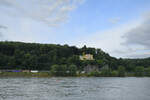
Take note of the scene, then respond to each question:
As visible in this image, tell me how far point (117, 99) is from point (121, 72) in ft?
390

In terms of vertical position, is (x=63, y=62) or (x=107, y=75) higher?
(x=63, y=62)

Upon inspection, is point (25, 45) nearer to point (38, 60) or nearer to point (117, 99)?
point (38, 60)

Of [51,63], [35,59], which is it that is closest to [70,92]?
[35,59]

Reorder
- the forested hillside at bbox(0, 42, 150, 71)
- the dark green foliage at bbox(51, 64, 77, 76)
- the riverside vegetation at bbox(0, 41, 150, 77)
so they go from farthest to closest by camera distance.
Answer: the forested hillside at bbox(0, 42, 150, 71) < the riverside vegetation at bbox(0, 41, 150, 77) < the dark green foliage at bbox(51, 64, 77, 76)

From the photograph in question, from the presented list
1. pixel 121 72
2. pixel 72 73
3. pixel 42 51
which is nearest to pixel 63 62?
pixel 42 51

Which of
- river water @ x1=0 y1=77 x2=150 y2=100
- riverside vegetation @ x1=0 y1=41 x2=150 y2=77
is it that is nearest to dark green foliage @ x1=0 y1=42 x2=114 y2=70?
riverside vegetation @ x1=0 y1=41 x2=150 y2=77

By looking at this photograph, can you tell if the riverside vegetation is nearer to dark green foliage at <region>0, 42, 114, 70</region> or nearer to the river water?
dark green foliage at <region>0, 42, 114, 70</region>

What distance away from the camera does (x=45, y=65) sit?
176 metres

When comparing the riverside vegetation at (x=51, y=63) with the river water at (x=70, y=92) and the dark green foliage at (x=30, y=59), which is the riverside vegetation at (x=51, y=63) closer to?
the dark green foliage at (x=30, y=59)

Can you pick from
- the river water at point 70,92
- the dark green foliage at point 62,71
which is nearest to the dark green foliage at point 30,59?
the dark green foliage at point 62,71

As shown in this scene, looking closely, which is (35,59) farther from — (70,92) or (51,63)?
(70,92)

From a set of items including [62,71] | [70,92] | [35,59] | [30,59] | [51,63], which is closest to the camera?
[70,92]

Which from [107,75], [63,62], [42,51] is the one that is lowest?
[107,75]

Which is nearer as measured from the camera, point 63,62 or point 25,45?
point 63,62
